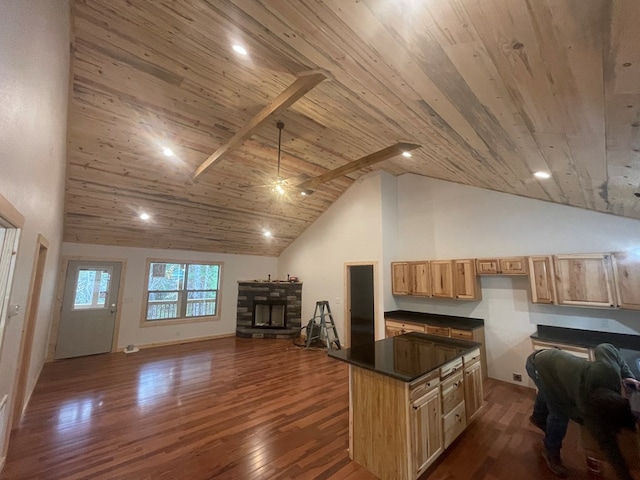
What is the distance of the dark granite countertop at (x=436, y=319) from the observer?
172 inches

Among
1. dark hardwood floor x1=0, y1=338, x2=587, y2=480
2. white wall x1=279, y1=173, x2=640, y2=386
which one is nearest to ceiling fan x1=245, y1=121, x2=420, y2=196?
white wall x1=279, y1=173, x2=640, y2=386

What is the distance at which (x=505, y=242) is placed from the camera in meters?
4.35

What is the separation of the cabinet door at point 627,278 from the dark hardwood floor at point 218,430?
167 cm

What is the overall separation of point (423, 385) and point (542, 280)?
2.84 m

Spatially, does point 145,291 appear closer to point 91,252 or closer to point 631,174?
point 91,252

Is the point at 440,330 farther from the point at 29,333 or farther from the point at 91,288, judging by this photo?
the point at 91,288

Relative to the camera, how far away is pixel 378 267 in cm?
541

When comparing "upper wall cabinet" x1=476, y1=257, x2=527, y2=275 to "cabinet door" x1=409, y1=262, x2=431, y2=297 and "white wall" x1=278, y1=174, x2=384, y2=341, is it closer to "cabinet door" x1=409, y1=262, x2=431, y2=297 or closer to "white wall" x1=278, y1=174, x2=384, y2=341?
"cabinet door" x1=409, y1=262, x2=431, y2=297

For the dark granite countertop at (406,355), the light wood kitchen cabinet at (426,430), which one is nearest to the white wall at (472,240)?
the dark granite countertop at (406,355)

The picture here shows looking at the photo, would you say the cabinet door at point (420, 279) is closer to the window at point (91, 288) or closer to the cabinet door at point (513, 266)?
the cabinet door at point (513, 266)

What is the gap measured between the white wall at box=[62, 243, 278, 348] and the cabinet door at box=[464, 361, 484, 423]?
615 cm

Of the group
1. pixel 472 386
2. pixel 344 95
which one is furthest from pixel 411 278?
pixel 344 95

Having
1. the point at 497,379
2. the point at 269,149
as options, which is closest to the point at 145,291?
the point at 269,149

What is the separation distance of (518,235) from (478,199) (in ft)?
2.88
